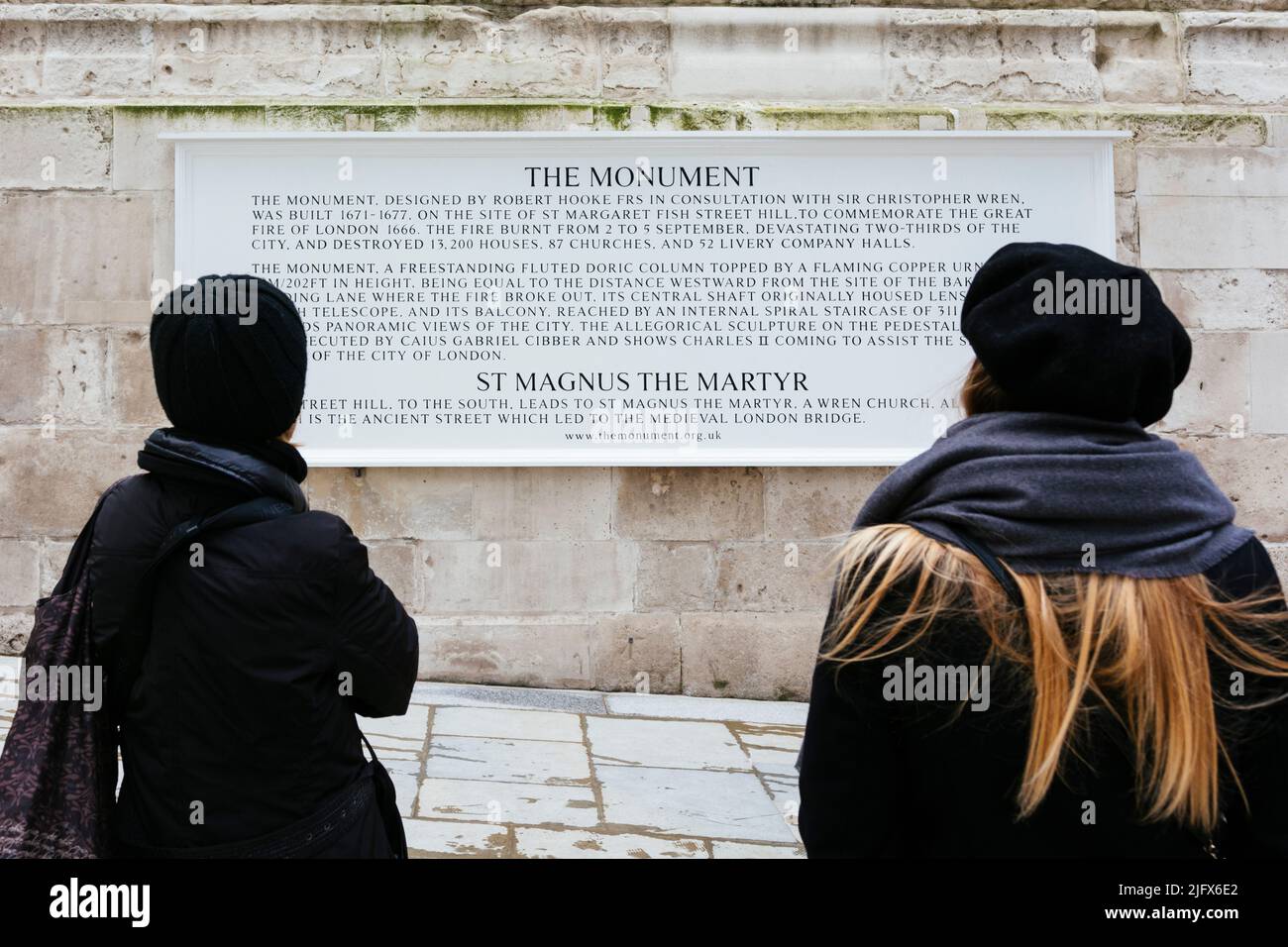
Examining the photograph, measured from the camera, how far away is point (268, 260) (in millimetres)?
5500

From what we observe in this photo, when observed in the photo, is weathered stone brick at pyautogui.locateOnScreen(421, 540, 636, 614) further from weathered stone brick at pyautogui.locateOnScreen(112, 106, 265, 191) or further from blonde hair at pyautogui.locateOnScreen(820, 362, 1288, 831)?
blonde hair at pyautogui.locateOnScreen(820, 362, 1288, 831)

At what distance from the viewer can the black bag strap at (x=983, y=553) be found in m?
1.24

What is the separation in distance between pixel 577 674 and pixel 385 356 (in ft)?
6.19

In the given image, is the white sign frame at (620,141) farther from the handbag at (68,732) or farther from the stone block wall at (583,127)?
the handbag at (68,732)

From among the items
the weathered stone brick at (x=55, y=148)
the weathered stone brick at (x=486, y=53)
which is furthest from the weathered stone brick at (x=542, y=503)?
the weathered stone brick at (x=55, y=148)

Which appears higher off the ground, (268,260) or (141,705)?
(268,260)

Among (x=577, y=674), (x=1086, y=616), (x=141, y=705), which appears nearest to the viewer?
(x=1086, y=616)

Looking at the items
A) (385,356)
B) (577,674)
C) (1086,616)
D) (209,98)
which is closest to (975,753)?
(1086,616)

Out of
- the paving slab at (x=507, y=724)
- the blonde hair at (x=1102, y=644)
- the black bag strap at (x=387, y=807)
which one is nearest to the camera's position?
the blonde hair at (x=1102, y=644)

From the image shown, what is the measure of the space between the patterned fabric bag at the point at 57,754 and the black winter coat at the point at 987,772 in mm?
1120

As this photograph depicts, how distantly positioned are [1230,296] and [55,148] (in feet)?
19.9

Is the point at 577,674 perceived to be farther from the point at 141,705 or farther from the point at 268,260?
the point at 141,705

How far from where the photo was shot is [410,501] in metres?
5.47

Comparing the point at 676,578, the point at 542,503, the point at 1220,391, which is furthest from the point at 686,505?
the point at 1220,391
